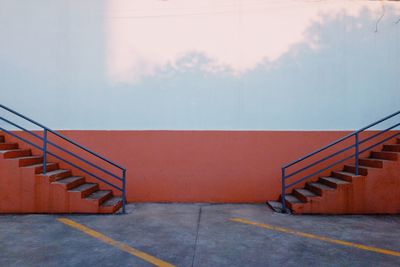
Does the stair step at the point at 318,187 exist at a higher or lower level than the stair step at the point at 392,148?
lower

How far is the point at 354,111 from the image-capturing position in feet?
21.6

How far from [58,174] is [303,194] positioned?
499 cm

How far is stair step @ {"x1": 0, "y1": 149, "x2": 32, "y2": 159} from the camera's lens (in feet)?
17.9

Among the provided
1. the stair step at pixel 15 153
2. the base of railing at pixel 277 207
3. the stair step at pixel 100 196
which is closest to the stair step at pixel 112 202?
the stair step at pixel 100 196

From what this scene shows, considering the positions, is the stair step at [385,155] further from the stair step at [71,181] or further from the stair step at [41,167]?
the stair step at [41,167]

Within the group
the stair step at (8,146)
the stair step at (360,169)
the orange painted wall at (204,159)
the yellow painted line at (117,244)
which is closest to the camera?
the yellow painted line at (117,244)

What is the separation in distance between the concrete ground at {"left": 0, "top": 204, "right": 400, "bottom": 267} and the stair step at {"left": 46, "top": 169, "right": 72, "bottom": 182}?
0.73m

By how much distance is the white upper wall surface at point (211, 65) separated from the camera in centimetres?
660

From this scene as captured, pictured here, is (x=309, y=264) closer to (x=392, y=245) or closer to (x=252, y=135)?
(x=392, y=245)

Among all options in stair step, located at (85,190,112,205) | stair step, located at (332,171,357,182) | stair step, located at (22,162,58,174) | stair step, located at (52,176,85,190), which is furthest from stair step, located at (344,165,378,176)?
stair step, located at (22,162,58,174)

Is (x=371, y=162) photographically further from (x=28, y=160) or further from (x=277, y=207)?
(x=28, y=160)

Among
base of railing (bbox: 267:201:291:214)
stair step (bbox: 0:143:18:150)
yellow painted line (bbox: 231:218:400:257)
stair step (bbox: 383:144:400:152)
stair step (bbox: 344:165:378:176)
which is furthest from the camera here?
stair step (bbox: 0:143:18:150)

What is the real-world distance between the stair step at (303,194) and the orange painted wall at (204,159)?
439mm

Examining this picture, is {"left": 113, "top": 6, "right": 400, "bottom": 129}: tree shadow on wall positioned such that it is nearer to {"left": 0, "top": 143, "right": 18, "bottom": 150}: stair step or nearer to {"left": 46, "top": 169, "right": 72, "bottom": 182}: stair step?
{"left": 46, "top": 169, "right": 72, "bottom": 182}: stair step
